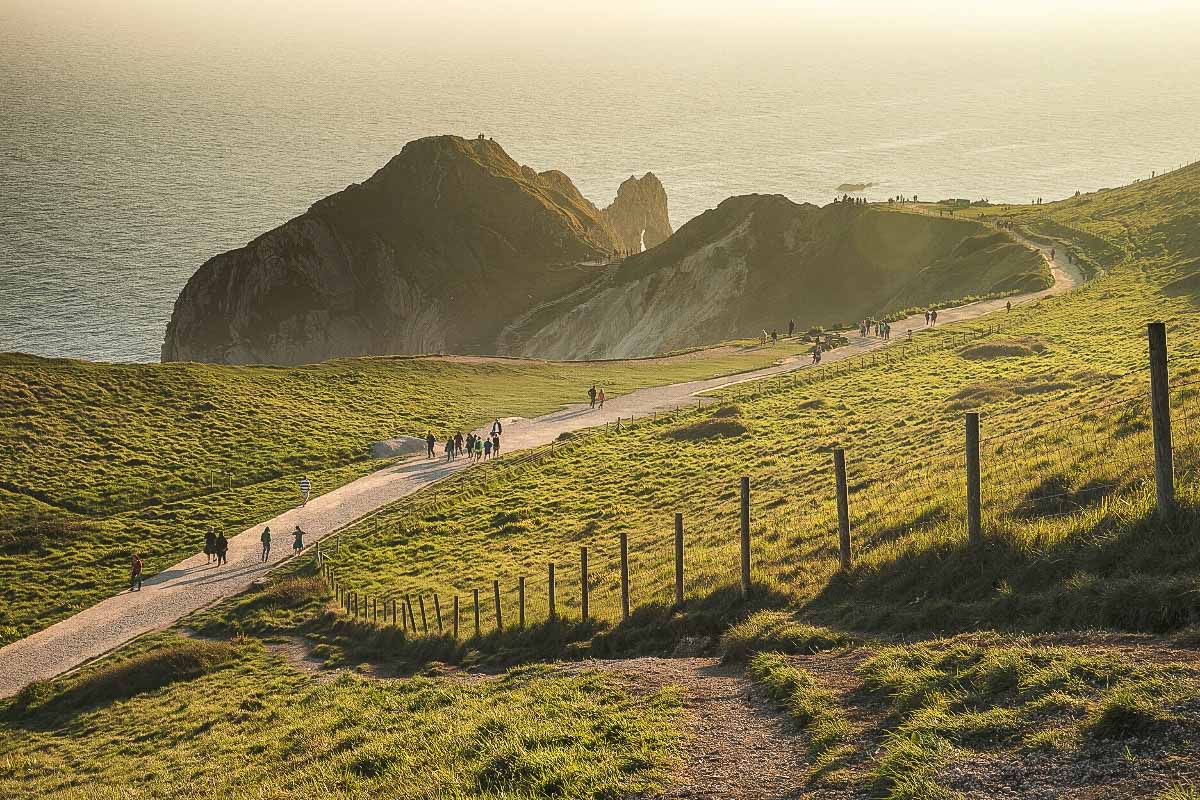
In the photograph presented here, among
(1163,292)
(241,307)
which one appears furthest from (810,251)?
(241,307)

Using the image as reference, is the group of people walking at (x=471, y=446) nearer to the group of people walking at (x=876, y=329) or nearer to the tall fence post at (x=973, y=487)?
the group of people walking at (x=876, y=329)

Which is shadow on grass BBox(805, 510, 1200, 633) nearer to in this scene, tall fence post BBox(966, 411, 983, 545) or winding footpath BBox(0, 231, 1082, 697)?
tall fence post BBox(966, 411, 983, 545)

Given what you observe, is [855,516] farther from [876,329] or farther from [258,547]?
[876,329]

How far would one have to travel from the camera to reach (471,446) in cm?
6059

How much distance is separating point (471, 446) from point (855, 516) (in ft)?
135

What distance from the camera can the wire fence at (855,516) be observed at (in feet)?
54.6

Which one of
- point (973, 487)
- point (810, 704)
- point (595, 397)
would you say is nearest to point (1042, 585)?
point (973, 487)

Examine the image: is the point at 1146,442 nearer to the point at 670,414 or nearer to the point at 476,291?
the point at 670,414

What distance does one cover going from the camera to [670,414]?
63938mm

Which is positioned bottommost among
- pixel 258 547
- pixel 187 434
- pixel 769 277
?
pixel 258 547

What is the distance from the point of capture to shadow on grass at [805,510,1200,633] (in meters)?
11.8

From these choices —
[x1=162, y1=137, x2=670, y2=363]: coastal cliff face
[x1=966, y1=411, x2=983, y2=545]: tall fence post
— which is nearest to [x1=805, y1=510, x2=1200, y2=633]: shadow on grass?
[x1=966, y1=411, x2=983, y2=545]: tall fence post

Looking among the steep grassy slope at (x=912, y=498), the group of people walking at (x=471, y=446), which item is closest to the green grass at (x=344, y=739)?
the steep grassy slope at (x=912, y=498)

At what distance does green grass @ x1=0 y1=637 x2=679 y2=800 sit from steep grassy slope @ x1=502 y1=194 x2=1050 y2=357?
265 feet
